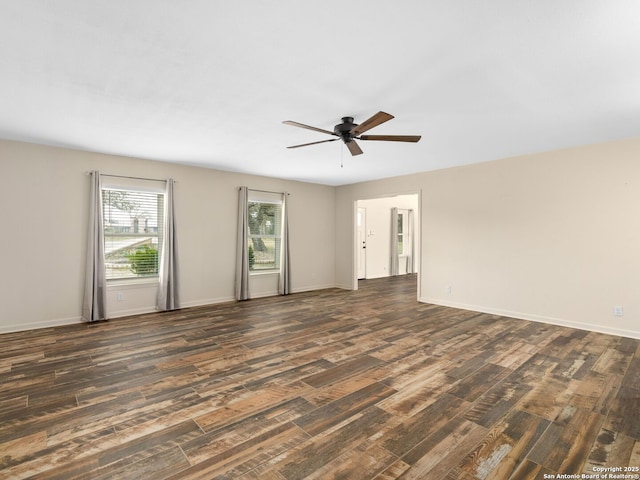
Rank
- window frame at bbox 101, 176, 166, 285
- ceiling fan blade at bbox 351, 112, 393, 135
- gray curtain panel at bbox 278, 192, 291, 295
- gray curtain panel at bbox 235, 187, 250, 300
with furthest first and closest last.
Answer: gray curtain panel at bbox 278, 192, 291, 295 < gray curtain panel at bbox 235, 187, 250, 300 < window frame at bbox 101, 176, 166, 285 < ceiling fan blade at bbox 351, 112, 393, 135

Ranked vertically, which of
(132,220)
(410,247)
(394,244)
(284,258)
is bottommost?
(284,258)

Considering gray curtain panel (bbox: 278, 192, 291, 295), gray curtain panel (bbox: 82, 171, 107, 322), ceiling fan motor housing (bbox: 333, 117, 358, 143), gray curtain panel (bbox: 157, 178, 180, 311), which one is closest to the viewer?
ceiling fan motor housing (bbox: 333, 117, 358, 143)

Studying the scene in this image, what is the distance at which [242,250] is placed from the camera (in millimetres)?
6277

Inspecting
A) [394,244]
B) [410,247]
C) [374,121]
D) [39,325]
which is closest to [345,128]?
[374,121]

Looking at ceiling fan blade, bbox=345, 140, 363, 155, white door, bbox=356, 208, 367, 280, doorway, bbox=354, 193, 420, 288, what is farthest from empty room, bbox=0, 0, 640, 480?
doorway, bbox=354, 193, 420, 288

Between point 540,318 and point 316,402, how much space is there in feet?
13.4

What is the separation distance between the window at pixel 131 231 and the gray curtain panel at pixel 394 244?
661 cm

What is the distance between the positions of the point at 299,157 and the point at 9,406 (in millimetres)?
4167

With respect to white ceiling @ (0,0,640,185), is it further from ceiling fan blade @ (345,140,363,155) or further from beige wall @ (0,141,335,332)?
beige wall @ (0,141,335,332)

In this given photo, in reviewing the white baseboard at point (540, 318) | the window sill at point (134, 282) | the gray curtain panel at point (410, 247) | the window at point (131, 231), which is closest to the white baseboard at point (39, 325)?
the window sill at point (134, 282)

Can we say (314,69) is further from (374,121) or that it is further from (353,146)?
(353,146)

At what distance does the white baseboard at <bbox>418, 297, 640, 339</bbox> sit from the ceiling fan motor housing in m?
3.88

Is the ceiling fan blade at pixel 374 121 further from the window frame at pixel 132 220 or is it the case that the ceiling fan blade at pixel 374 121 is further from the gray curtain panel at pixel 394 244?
the gray curtain panel at pixel 394 244

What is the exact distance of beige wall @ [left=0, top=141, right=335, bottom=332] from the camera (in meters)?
4.31
